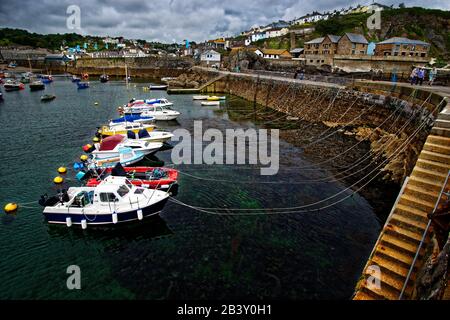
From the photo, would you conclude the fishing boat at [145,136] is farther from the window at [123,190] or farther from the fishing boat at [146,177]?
the window at [123,190]

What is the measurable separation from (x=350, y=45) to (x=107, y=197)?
89.2 m

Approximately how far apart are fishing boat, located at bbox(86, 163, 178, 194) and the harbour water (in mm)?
1163

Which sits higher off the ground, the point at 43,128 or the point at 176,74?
the point at 176,74

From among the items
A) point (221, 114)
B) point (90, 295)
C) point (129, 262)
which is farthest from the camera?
point (221, 114)

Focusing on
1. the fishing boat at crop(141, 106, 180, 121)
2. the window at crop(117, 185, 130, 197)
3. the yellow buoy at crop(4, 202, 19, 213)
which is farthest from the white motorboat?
the fishing boat at crop(141, 106, 180, 121)

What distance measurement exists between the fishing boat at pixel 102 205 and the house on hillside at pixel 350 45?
8688 centimetres

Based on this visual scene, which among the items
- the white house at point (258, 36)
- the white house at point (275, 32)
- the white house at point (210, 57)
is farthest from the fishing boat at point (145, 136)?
the white house at point (258, 36)

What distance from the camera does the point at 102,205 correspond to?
15734 millimetres

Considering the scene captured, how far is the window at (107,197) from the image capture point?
51.8 feet

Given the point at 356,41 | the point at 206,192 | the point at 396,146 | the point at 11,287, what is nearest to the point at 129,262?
the point at 11,287

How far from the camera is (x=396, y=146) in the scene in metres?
22.6
